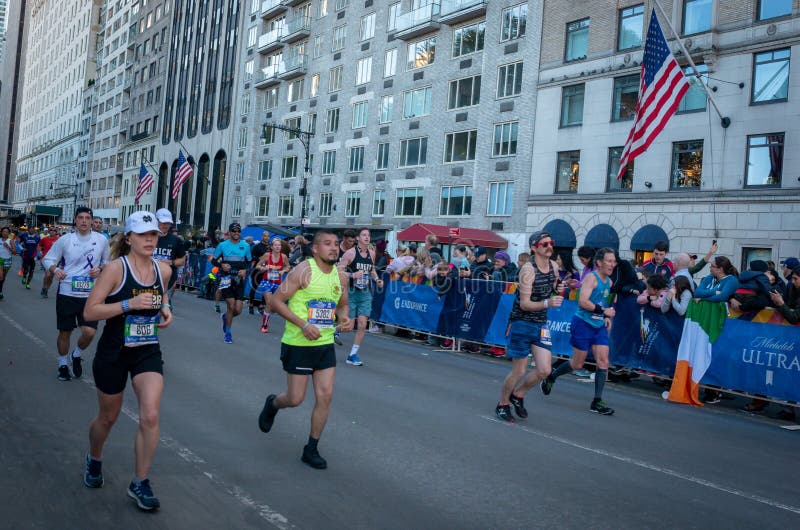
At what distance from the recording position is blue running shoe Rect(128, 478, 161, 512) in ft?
14.5

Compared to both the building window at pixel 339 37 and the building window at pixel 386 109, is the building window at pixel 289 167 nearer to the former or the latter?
the building window at pixel 339 37

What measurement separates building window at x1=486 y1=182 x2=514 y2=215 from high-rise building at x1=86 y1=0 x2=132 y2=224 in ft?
195

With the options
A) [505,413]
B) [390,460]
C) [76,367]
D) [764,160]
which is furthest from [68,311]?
[764,160]

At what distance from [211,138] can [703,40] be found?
45.3 metres

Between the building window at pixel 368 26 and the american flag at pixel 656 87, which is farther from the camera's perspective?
the building window at pixel 368 26

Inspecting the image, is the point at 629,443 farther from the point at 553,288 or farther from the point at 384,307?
the point at 384,307


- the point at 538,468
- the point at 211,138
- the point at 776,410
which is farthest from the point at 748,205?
the point at 211,138

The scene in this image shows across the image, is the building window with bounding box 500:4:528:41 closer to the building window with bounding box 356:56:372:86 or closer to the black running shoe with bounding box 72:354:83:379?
the building window with bounding box 356:56:372:86

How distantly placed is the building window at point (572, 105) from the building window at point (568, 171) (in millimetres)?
1274

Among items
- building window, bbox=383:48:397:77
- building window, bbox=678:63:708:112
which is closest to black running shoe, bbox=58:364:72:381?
building window, bbox=678:63:708:112

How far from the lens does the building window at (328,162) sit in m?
46.5

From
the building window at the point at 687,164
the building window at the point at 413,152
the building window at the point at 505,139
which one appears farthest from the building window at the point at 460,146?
the building window at the point at 687,164

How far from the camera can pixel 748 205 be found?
24953 mm

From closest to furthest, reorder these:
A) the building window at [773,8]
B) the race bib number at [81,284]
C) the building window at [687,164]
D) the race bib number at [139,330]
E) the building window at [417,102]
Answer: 1. the race bib number at [139,330]
2. the race bib number at [81,284]
3. the building window at [773,8]
4. the building window at [687,164]
5. the building window at [417,102]
